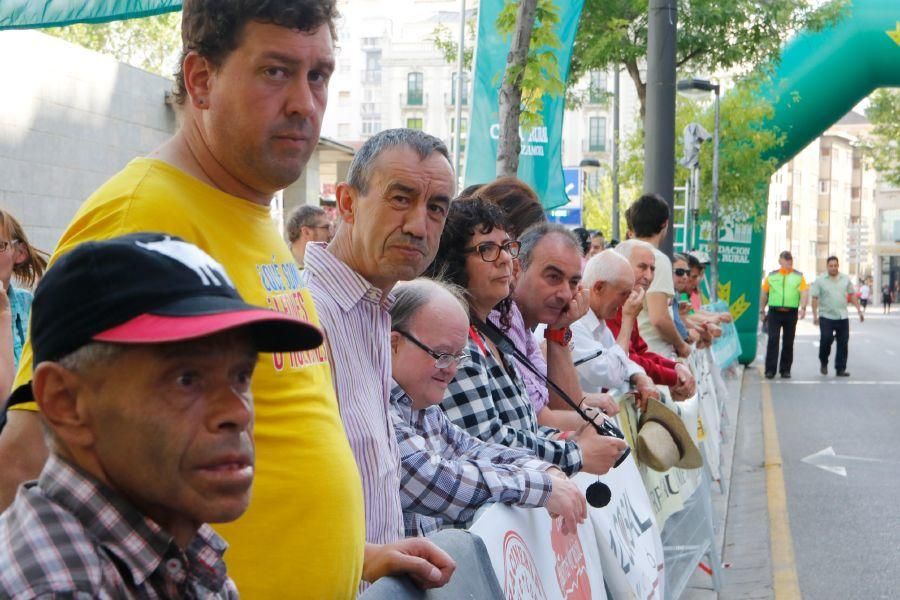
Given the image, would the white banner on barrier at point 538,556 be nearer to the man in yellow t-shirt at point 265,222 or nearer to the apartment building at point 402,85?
the man in yellow t-shirt at point 265,222

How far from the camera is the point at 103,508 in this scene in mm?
1469

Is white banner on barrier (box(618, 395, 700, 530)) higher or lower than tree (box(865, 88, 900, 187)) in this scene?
lower

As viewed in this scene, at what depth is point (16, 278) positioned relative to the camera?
Result: 4.87 metres

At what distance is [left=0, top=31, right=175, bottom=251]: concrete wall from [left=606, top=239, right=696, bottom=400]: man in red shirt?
5.89m

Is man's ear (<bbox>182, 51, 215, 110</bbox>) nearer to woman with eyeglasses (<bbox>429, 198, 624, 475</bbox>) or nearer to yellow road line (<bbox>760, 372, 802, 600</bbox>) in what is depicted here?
woman with eyeglasses (<bbox>429, 198, 624, 475</bbox>)

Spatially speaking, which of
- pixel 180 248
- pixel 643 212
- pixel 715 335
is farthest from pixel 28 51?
pixel 180 248

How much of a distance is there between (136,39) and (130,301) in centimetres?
4044

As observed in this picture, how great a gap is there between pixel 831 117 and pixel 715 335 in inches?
448

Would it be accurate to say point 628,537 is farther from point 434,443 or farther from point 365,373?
point 365,373

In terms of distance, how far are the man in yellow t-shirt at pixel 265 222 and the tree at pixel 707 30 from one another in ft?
62.5

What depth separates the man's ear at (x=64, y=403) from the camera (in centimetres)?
145

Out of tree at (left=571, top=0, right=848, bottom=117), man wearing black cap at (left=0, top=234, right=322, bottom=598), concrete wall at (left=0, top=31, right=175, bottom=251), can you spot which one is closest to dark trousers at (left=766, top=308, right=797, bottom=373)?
tree at (left=571, top=0, right=848, bottom=117)

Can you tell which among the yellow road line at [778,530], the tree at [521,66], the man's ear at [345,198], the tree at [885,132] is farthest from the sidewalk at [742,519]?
the tree at [885,132]

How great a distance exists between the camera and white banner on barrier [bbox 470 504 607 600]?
3111mm
